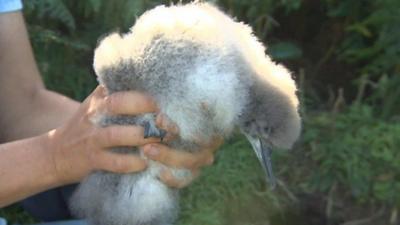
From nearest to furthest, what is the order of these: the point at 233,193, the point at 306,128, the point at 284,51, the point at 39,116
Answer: the point at 39,116 < the point at 233,193 < the point at 306,128 < the point at 284,51

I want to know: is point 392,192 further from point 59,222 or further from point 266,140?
point 266,140

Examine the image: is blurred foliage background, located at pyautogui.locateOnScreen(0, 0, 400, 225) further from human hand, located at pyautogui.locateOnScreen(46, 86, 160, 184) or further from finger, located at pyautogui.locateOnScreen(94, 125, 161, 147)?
finger, located at pyautogui.locateOnScreen(94, 125, 161, 147)

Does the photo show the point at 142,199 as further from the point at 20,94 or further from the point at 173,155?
the point at 20,94

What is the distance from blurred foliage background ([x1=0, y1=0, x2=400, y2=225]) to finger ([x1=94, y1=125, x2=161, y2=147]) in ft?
3.82

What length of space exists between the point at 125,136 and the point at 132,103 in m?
0.05

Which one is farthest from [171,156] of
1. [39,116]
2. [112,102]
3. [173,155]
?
[39,116]

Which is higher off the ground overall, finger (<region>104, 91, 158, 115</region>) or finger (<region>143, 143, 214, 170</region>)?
finger (<region>104, 91, 158, 115</region>)

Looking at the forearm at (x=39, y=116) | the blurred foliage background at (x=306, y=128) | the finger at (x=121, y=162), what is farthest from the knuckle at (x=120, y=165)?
the blurred foliage background at (x=306, y=128)

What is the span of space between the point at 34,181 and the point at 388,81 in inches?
68.3

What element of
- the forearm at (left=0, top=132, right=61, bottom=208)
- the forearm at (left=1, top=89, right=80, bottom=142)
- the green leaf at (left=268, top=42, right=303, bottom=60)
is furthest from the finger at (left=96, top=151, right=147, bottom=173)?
the green leaf at (left=268, top=42, right=303, bottom=60)

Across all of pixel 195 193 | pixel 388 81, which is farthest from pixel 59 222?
pixel 388 81

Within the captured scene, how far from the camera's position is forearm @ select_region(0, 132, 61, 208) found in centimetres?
135

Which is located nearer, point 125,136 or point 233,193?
point 125,136

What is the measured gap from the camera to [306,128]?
2.86 metres
